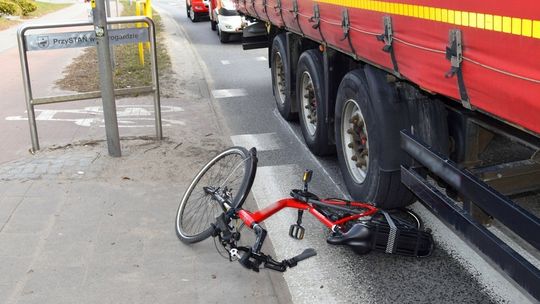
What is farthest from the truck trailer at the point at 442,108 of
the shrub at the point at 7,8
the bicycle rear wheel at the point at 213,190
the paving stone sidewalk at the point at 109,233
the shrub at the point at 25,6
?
the shrub at the point at 25,6

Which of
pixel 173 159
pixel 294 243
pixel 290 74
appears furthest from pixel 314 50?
pixel 294 243

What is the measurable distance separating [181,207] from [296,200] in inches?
38.3

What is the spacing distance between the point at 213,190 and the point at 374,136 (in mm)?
1221

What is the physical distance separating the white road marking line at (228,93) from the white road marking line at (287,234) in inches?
160

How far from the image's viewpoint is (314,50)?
20.9 feet

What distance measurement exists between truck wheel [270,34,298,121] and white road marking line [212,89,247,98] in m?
1.77

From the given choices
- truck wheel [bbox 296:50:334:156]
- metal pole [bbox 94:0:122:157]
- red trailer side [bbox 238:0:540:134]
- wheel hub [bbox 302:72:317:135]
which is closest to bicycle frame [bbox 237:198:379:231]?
red trailer side [bbox 238:0:540:134]

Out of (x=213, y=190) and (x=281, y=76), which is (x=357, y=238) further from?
(x=281, y=76)

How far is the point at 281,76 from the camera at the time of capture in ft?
27.3

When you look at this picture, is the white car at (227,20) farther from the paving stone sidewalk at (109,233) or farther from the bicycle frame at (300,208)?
the bicycle frame at (300,208)

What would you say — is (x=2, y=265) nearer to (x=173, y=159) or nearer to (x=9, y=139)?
(x=173, y=159)

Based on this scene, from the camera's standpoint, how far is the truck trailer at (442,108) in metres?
2.63

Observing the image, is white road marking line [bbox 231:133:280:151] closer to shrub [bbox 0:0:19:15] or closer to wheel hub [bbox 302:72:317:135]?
wheel hub [bbox 302:72:317:135]

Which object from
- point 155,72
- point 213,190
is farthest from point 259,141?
point 213,190
